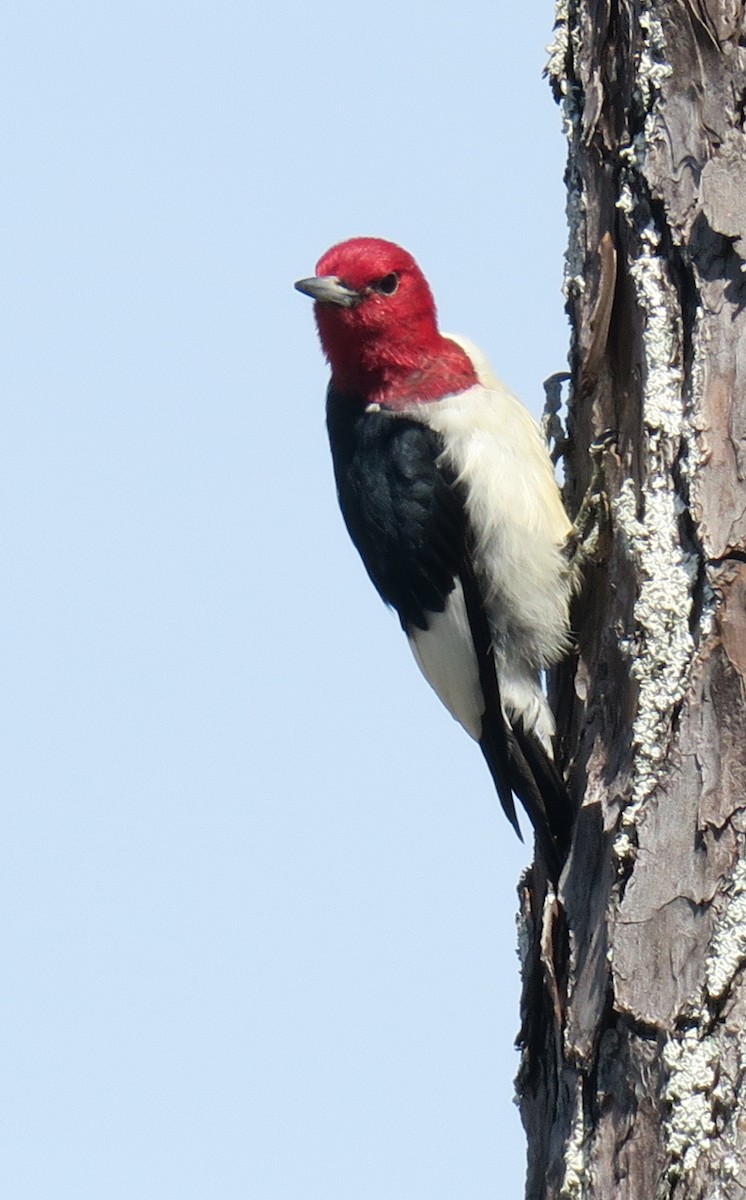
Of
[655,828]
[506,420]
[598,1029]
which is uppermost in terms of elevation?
[506,420]

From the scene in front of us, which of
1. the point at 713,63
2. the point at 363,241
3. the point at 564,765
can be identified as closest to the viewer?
the point at 713,63

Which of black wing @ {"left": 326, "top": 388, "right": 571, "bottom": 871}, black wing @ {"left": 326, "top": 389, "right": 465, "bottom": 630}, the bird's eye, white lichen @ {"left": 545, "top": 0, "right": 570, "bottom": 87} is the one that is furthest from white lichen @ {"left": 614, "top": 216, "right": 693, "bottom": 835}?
the bird's eye

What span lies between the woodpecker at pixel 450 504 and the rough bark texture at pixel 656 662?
48 cm

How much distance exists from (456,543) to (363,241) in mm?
896

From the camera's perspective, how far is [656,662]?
2.82 metres

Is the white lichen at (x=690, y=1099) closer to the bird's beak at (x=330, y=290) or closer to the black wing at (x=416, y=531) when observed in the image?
the black wing at (x=416, y=531)

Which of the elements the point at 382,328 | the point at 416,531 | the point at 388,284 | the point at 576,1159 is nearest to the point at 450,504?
the point at 416,531

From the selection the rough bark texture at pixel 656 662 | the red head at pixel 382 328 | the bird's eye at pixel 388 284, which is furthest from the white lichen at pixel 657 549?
the bird's eye at pixel 388 284

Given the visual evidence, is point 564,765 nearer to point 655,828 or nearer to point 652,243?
point 655,828

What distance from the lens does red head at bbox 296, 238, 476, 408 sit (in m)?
4.18

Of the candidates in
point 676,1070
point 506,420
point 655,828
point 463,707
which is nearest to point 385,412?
point 506,420

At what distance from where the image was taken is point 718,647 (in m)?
2.71

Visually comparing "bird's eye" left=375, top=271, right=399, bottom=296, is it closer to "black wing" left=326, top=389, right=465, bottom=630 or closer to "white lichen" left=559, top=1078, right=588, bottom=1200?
"black wing" left=326, top=389, right=465, bottom=630

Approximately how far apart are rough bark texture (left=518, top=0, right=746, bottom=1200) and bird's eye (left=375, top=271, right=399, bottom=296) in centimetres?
101
